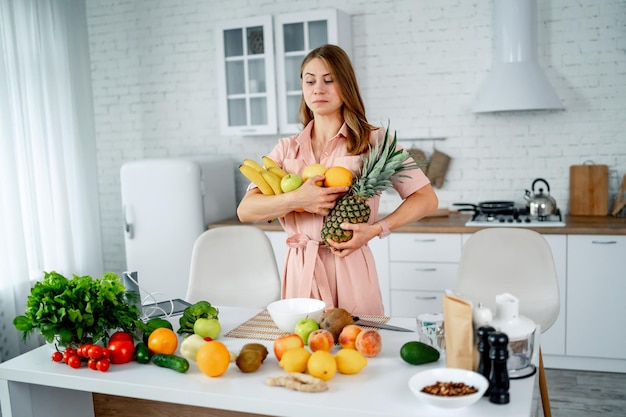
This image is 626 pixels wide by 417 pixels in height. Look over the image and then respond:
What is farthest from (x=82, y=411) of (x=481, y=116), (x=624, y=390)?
(x=481, y=116)

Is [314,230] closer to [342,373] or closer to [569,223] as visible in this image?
[342,373]

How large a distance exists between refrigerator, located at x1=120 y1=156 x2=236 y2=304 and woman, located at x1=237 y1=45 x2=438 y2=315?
2.15 metres

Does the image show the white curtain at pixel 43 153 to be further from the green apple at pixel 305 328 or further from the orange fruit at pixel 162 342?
the green apple at pixel 305 328

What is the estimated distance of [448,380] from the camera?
1487mm

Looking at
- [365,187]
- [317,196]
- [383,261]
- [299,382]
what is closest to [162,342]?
[299,382]

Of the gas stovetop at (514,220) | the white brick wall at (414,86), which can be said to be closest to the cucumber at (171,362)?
the gas stovetop at (514,220)

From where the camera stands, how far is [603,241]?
366cm

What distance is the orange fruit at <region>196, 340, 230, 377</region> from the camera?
1.64 meters

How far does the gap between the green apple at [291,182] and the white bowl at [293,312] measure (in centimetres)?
38

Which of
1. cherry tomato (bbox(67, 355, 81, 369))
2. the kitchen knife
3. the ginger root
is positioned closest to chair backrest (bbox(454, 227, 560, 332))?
the kitchen knife

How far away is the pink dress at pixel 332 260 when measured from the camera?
2.27 metres

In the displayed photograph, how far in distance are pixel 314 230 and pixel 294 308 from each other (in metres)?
0.36

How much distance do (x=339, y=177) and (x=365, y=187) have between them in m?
0.10

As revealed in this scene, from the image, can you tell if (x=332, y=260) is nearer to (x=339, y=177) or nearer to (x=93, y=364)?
(x=339, y=177)
